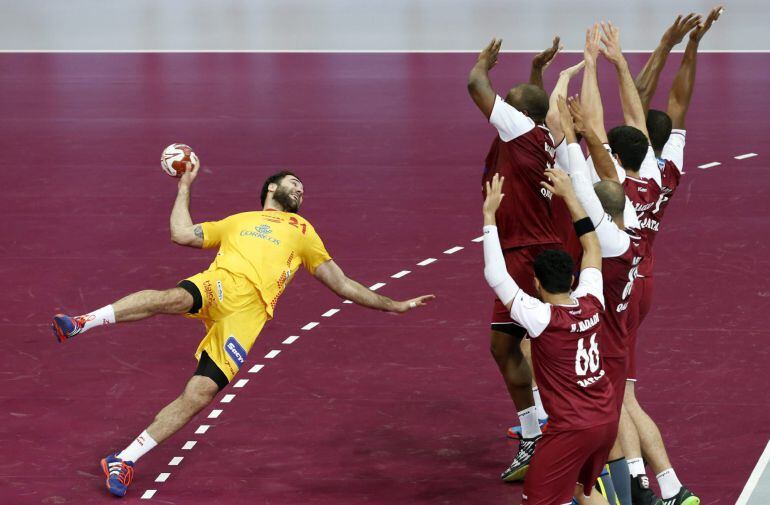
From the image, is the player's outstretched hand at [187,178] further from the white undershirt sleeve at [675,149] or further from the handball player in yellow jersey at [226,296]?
the white undershirt sleeve at [675,149]

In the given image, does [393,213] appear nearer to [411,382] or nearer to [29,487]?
[411,382]

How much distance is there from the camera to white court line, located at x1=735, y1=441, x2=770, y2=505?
9223mm

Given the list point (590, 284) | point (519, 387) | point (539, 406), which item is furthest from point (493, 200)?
point (539, 406)

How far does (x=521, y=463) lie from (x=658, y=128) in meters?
2.56

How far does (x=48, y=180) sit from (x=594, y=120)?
972 cm

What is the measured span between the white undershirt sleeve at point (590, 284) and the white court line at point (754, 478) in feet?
6.85

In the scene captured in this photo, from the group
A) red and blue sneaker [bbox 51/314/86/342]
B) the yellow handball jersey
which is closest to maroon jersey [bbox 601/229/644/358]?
the yellow handball jersey

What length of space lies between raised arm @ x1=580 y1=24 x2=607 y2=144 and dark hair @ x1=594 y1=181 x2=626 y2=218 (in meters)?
0.70

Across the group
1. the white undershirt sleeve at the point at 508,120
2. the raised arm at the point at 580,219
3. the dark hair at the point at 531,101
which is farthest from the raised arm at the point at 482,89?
the raised arm at the point at 580,219

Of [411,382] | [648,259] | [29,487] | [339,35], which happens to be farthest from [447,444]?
[339,35]

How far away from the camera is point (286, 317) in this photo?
12914 millimetres

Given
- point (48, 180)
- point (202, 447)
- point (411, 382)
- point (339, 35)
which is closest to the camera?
point (202, 447)

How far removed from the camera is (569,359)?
25.9 feet

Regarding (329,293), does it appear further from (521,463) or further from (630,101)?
(630,101)
